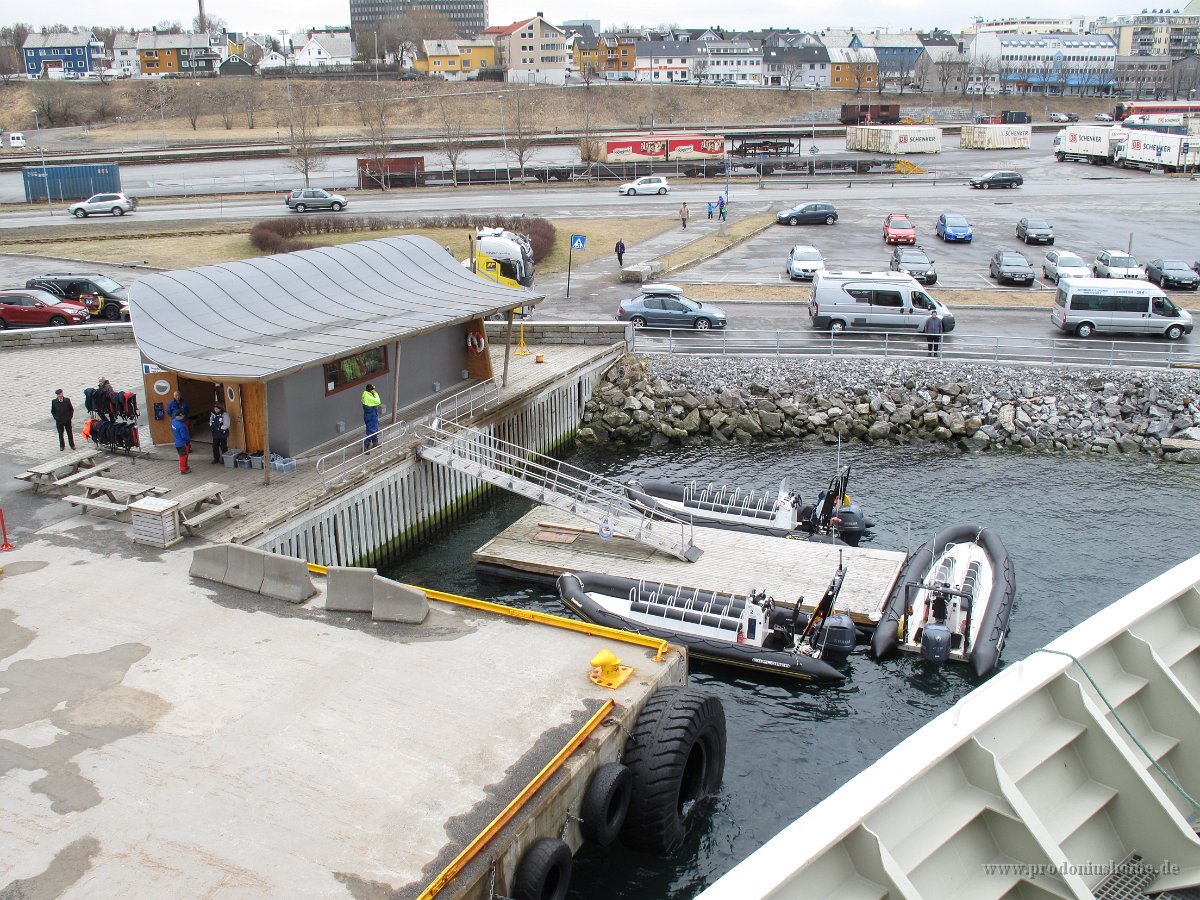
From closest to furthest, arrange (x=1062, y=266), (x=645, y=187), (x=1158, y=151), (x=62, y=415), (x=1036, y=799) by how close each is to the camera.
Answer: (x=1036, y=799), (x=62, y=415), (x=1062, y=266), (x=645, y=187), (x=1158, y=151)

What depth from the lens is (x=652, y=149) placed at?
86312 mm

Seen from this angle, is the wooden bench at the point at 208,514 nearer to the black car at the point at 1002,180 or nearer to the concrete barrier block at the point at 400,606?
the concrete barrier block at the point at 400,606

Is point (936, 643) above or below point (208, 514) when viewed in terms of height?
below

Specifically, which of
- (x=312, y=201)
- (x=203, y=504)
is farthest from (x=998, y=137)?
(x=203, y=504)

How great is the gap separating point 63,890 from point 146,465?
1451cm

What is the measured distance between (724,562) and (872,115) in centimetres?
10612

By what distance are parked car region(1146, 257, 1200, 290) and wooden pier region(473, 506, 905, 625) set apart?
88.4 ft

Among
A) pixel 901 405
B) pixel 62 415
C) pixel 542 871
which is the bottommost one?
pixel 542 871

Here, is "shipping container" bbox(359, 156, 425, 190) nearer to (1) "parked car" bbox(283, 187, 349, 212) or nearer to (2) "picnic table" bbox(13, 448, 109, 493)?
(1) "parked car" bbox(283, 187, 349, 212)

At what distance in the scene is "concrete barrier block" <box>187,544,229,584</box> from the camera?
60.7 feet

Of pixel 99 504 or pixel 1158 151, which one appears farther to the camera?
pixel 1158 151

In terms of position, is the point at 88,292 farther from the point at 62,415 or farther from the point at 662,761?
the point at 662,761

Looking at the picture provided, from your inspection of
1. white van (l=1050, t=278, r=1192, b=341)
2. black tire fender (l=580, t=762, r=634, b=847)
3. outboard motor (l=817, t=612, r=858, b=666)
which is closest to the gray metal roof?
black tire fender (l=580, t=762, r=634, b=847)

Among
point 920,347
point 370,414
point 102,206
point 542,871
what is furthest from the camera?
point 102,206
